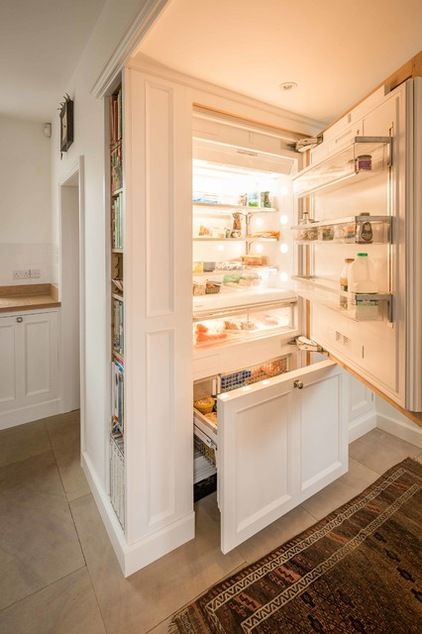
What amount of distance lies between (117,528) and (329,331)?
142 centimetres

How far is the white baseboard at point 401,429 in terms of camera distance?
8.82 ft

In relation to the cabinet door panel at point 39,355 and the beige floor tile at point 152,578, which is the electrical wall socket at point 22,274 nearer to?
the cabinet door panel at point 39,355

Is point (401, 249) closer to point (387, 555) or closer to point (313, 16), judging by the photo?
point (313, 16)

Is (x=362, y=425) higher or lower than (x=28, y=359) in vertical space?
lower

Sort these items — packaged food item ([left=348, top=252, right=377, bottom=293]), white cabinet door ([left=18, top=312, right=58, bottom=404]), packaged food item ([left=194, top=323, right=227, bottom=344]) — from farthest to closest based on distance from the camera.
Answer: white cabinet door ([left=18, top=312, right=58, bottom=404]) → packaged food item ([left=194, top=323, right=227, bottom=344]) → packaged food item ([left=348, top=252, right=377, bottom=293])

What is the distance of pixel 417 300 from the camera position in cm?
106

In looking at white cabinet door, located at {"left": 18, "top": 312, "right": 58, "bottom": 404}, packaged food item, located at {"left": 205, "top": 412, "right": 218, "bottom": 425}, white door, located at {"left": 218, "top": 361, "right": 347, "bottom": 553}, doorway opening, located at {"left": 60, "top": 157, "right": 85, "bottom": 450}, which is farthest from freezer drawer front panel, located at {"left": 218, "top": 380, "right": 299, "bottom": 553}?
white cabinet door, located at {"left": 18, "top": 312, "right": 58, "bottom": 404}

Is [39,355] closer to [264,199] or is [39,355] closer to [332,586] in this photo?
[264,199]

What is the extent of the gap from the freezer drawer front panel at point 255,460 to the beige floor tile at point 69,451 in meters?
1.04

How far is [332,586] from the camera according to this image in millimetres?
1546

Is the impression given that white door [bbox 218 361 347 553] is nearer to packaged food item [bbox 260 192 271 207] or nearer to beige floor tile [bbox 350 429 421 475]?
beige floor tile [bbox 350 429 421 475]

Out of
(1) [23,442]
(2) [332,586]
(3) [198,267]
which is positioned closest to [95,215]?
(3) [198,267]

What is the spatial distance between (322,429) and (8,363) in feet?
7.98

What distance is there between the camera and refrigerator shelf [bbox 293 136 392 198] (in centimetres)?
114
